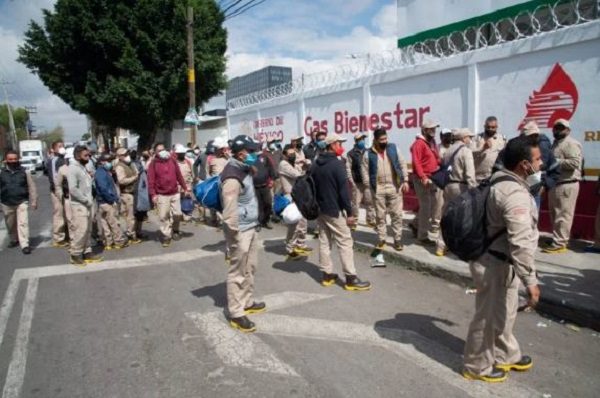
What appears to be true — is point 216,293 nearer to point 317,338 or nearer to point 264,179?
point 317,338

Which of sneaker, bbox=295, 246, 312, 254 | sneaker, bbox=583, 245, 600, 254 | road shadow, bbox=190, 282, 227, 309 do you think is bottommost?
road shadow, bbox=190, 282, 227, 309

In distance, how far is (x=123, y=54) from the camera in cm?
1947

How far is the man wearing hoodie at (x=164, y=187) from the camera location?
7977 mm

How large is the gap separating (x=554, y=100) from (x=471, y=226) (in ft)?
15.9

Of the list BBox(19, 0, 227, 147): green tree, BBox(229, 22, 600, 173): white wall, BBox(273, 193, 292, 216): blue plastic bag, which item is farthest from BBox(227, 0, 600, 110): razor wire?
BBox(19, 0, 227, 147): green tree

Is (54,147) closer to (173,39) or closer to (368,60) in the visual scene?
(368,60)

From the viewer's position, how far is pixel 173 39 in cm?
2005

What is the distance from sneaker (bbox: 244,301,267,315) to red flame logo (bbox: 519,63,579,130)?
5.11 m

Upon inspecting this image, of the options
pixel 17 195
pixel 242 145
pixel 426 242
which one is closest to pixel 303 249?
pixel 426 242

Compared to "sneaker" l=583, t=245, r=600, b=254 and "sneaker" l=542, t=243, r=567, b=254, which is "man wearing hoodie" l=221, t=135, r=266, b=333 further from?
"sneaker" l=583, t=245, r=600, b=254

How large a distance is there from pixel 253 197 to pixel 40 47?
68.3ft

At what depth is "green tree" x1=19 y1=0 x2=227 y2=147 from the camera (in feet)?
64.0

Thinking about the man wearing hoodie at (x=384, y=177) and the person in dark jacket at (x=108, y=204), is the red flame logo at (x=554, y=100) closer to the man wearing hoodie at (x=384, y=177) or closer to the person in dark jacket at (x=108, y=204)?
the man wearing hoodie at (x=384, y=177)

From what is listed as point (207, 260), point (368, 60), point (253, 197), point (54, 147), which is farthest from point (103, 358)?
point (368, 60)
